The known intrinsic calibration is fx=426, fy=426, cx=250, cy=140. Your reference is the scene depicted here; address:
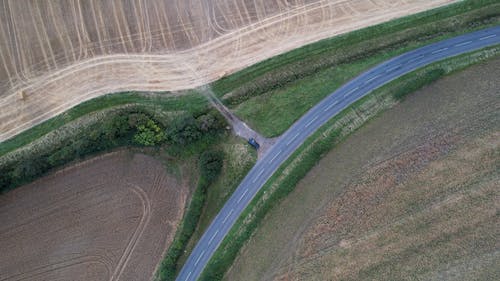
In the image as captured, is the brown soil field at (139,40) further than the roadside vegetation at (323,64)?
Yes

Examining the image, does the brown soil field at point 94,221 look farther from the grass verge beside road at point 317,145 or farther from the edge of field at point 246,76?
the grass verge beside road at point 317,145

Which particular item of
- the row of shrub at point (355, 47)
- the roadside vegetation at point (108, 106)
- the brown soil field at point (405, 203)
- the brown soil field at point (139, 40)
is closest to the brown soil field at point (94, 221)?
the roadside vegetation at point (108, 106)

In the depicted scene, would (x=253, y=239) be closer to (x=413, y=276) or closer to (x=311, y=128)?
(x=311, y=128)

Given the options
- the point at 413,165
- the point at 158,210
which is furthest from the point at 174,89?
the point at 413,165

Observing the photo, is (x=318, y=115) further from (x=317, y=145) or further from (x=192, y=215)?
(x=192, y=215)

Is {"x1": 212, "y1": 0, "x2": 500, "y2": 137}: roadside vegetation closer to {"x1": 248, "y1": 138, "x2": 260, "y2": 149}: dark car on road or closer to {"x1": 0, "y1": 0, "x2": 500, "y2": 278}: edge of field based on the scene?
{"x1": 0, "y1": 0, "x2": 500, "y2": 278}: edge of field

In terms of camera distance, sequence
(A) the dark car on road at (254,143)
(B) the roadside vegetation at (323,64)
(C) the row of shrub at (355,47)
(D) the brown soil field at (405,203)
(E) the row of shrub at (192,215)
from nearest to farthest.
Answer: (D) the brown soil field at (405,203) → (E) the row of shrub at (192,215) → (A) the dark car on road at (254,143) → (B) the roadside vegetation at (323,64) → (C) the row of shrub at (355,47)
